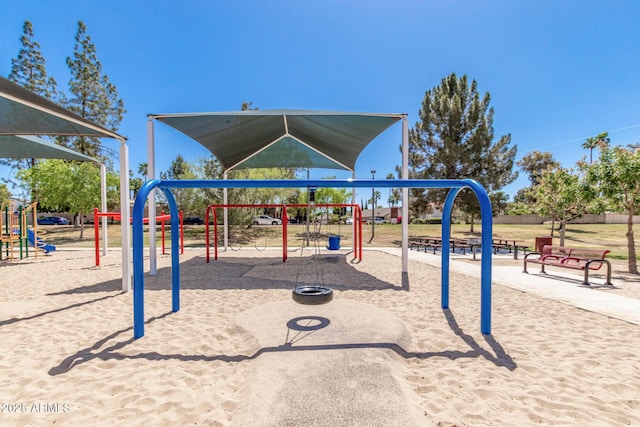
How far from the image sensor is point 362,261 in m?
10.8

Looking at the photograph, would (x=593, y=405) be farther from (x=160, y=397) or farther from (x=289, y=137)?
(x=289, y=137)

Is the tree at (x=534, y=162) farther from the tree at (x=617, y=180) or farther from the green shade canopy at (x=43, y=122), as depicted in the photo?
the green shade canopy at (x=43, y=122)

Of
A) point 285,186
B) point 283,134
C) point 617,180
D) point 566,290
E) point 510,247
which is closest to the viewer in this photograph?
point 285,186

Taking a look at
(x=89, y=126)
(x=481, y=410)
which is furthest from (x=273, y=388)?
(x=89, y=126)

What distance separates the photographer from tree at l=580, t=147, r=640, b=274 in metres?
8.34

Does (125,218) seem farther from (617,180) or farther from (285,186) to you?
(617,180)

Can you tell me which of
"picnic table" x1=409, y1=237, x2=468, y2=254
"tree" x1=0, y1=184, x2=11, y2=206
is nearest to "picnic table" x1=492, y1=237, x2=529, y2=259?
"picnic table" x1=409, y1=237, x2=468, y2=254

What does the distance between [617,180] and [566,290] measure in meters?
4.88

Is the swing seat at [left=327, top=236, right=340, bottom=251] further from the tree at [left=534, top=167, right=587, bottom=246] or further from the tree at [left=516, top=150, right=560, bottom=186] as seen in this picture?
the tree at [left=516, top=150, right=560, bottom=186]

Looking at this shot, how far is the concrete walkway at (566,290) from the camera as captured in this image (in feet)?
16.5

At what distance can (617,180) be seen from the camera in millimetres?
8680

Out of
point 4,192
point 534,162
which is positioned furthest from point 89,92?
point 534,162

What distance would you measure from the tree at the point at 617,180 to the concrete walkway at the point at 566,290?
9.69 ft

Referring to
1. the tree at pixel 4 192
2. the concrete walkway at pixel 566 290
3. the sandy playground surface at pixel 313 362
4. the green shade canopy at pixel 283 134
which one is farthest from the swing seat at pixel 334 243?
the tree at pixel 4 192
